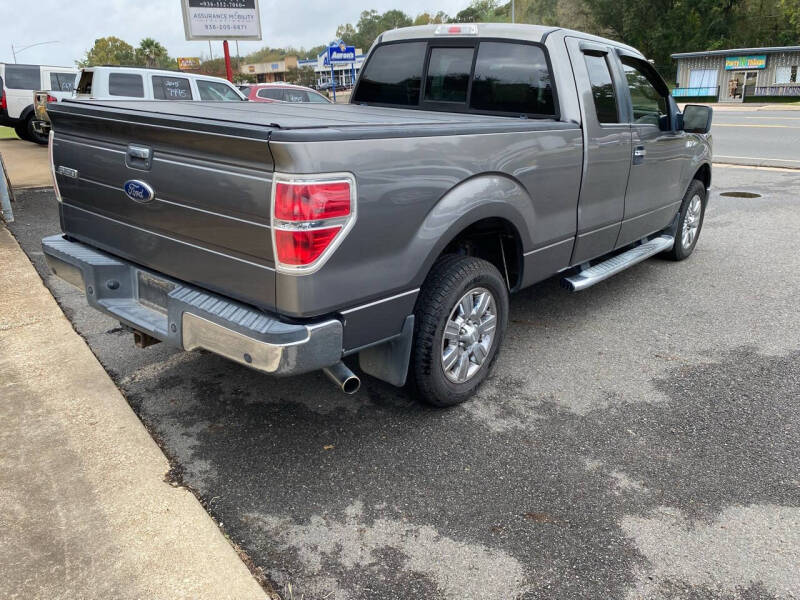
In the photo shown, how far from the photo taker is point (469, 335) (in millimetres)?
3467

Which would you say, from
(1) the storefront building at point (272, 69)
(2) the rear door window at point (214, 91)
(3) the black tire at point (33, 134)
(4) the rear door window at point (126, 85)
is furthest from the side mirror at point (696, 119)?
(1) the storefront building at point (272, 69)

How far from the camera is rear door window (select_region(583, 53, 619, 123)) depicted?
427 cm

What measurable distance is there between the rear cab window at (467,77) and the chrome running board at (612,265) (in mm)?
1079

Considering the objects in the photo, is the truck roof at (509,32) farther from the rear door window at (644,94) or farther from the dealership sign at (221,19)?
the dealership sign at (221,19)

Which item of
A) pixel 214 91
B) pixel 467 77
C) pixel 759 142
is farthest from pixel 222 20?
pixel 467 77

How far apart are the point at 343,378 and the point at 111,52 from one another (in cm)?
Result: 11514

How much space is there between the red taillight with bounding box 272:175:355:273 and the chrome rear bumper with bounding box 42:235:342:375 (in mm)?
282

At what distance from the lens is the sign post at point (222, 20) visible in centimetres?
1775

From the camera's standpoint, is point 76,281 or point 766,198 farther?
point 766,198

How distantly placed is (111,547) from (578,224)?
314cm

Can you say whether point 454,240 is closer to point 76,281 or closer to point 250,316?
point 250,316

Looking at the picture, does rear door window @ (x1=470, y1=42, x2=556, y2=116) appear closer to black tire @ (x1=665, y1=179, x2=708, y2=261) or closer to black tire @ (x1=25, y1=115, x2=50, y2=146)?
black tire @ (x1=665, y1=179, x2=708, y2=261)

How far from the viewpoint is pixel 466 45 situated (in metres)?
4.40

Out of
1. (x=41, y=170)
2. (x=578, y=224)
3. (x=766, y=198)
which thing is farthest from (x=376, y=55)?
(x=41, y=170)
